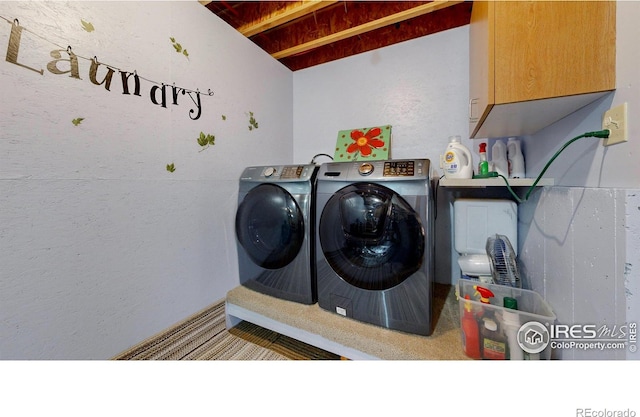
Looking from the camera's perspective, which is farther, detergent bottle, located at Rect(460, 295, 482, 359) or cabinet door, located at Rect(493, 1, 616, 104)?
detergent bottle, located at Rect(460, 295, 482, 359)

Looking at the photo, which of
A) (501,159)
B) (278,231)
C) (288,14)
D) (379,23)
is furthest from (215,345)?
(379,23)

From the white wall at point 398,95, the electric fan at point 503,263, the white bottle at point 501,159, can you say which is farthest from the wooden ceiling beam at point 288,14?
the electric fan at point 503,263

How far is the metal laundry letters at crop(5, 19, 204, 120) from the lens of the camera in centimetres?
75

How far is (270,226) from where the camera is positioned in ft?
4.06

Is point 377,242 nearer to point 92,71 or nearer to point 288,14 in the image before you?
point 92,71

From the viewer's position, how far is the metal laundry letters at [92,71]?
752mm

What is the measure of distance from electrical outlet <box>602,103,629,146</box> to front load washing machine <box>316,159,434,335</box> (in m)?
0.49

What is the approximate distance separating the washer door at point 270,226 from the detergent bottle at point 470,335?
2.64 ft

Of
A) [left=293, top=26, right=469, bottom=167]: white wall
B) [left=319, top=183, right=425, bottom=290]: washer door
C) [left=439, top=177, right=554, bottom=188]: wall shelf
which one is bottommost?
[left=319, top=183, right=425, bottom=290]: washer door

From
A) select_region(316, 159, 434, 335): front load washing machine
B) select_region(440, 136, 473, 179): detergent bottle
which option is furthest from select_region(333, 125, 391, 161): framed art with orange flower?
select_region(316, 159, 434, 335): front load washing machine

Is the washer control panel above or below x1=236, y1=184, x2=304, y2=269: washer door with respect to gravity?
above

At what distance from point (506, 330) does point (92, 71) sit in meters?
2.00

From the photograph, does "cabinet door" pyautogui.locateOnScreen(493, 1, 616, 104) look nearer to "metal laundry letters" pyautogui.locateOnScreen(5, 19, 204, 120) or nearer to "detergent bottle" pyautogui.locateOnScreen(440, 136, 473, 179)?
"detergent bottle" pyautogui.locateOnScreen(440, 136, 473, 179)

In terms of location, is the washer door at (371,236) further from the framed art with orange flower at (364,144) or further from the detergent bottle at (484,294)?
the framed art with orange flower at (364,144)
